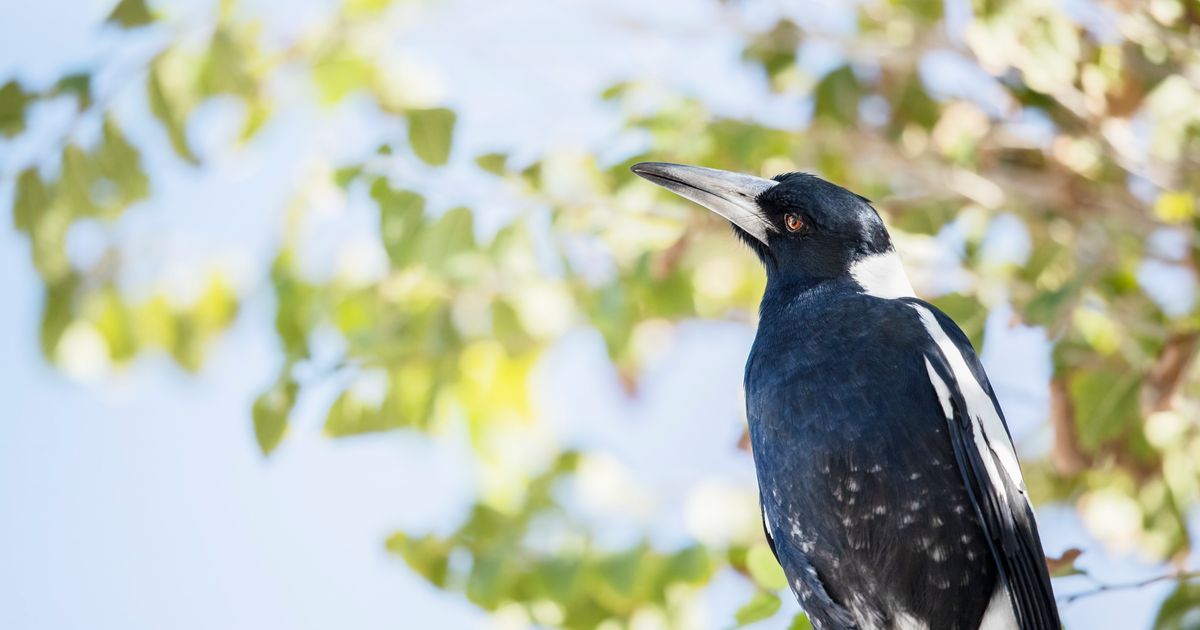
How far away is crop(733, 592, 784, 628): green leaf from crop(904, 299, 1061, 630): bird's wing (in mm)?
338

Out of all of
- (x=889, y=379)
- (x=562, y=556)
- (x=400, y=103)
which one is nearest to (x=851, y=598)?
(x=889, y=379)

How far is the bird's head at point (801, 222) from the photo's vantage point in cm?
237

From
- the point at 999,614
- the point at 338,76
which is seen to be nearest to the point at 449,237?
the point at 338,76

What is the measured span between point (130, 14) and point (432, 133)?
68cm

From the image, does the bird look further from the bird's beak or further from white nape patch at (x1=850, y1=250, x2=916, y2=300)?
the bird's beak

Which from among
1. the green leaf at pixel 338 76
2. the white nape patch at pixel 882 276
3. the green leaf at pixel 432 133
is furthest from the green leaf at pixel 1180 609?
the green leaf at pixel 338 76

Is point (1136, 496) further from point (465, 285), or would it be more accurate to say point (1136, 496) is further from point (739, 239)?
point (465, 285)

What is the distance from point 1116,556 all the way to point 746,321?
113cm

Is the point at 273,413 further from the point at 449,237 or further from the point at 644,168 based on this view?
the point at 644,168

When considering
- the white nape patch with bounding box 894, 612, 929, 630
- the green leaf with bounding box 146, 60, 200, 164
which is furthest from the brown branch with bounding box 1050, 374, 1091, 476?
the green leaf with bounding box 146, 60, 200, 164

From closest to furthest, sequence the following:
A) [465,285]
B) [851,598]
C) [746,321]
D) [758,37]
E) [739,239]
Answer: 1. [851,598]
2. [739,239]
3. [465,285]
4. [758,37]
5. [746,321]

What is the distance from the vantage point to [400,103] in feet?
11.2

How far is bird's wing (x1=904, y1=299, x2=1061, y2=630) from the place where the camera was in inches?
77.2

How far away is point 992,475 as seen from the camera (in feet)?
6.61
